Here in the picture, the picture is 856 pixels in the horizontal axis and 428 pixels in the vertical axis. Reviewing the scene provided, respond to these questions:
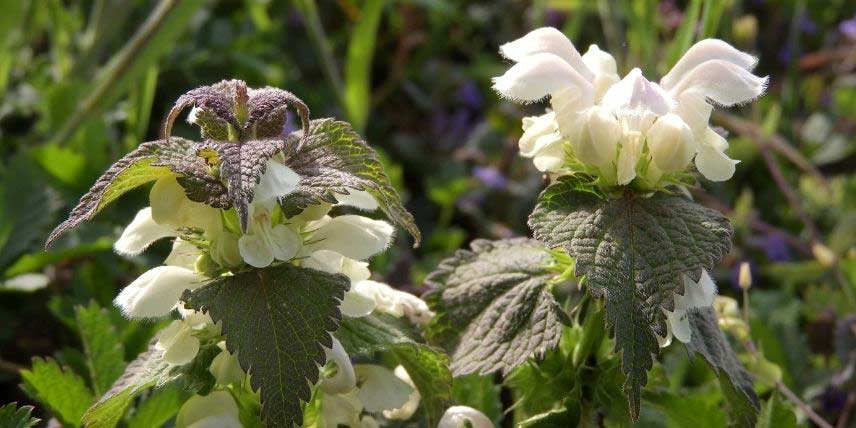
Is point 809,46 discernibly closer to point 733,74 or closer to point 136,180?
point 733,74

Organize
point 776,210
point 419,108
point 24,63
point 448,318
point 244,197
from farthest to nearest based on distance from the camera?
point 419,108 < point 776,210 < point 24,63 < point 448,318 < point 244,197

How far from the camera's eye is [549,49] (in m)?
0.81

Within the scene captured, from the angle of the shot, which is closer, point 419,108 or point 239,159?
point 239,159

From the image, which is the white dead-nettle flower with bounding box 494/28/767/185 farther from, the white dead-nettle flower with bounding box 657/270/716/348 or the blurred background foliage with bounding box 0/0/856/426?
the blurred background foliage with bounding box 0/0/856/426

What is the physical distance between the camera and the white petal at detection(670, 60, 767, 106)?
2.52ft

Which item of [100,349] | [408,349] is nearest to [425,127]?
[100,349]

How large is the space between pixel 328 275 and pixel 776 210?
1.53 metres

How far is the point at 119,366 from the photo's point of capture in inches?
36.8

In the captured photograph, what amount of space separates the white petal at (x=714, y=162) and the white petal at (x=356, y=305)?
0.27 metres

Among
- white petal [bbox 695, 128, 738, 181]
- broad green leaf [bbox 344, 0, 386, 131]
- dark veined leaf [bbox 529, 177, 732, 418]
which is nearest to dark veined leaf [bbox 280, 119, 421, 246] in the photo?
dark veined leaf [bbox 529, 177, 732, 418]

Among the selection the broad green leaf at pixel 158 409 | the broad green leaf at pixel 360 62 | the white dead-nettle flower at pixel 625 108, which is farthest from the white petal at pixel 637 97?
the broad green leaf at pixel 360 62

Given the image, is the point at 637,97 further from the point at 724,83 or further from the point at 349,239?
the point at 349,239

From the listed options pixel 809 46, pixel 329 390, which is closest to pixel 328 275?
pixel 329 390

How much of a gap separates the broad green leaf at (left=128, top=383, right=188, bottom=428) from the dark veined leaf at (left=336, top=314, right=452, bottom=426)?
8.3 inches
